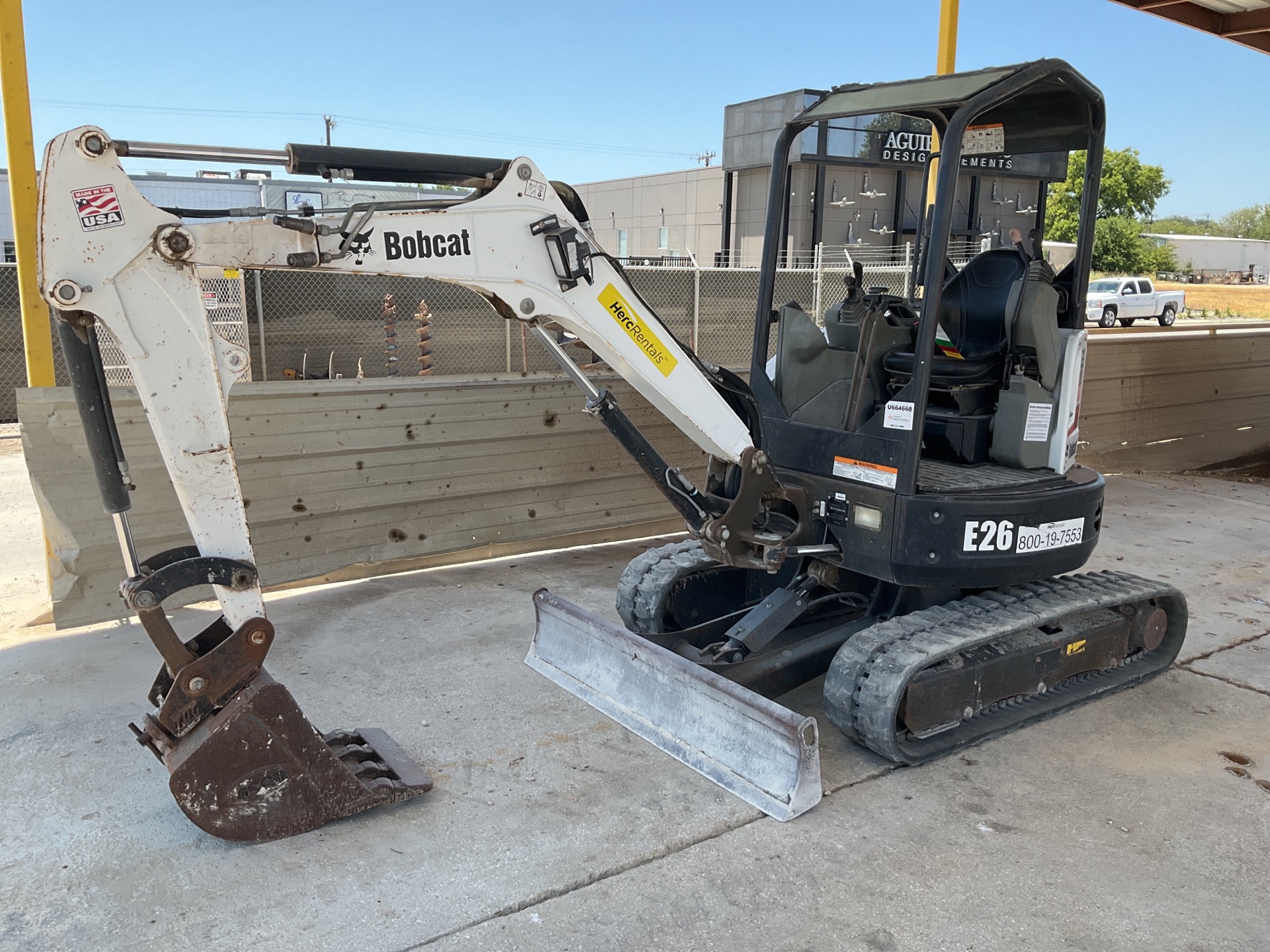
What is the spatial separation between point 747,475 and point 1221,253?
87488mm

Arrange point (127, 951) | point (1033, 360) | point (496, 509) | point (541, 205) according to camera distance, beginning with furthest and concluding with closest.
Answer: point (496, 509) → point (1033, 360) → point (541, 205) → point (127, 951)

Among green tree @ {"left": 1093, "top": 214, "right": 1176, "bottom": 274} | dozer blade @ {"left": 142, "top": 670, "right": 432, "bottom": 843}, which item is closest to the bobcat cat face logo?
dozer blade @ {"left": 142, "top": 670, "right": 432, "bottom": 843}

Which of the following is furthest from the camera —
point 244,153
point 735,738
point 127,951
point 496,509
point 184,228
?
point 496,509

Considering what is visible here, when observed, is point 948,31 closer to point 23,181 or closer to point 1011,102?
point 1011,102

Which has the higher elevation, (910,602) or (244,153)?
(244,153)

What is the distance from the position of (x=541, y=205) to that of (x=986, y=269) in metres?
2.44

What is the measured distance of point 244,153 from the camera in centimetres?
354

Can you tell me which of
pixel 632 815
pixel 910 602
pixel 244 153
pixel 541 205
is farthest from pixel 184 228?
pixel 910 602

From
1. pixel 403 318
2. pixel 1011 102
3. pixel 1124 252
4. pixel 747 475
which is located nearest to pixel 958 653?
pixel 747 475

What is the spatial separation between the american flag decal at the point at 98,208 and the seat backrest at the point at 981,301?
3614 mm

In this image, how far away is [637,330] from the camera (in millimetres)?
4074

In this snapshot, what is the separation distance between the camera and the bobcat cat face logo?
11.5 feet

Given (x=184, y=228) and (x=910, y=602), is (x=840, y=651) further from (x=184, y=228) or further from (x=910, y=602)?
(x=184, y=228)

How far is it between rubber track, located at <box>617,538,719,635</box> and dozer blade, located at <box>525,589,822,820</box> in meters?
Answer: 0.47
